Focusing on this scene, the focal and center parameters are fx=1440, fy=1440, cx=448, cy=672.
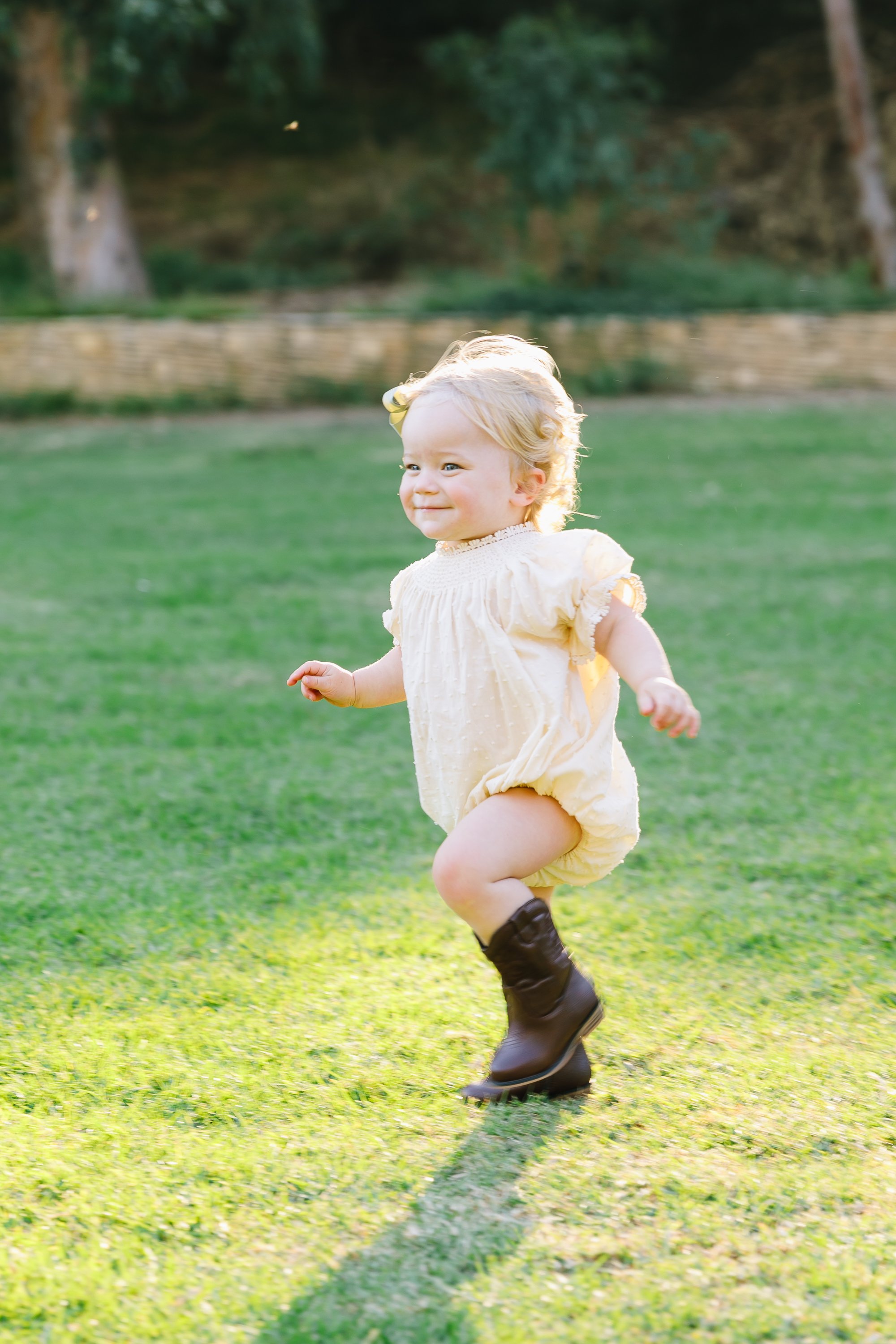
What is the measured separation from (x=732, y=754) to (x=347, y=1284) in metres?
2.58

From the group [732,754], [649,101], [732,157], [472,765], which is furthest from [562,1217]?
[732,157]

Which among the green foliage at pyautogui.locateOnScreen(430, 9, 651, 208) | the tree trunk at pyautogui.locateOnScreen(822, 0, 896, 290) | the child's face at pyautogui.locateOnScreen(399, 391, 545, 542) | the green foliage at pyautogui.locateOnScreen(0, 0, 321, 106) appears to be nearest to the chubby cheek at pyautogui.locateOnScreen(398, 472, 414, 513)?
the child's face at pyautogui.locateOnScreen(399, 391, 545, 542)

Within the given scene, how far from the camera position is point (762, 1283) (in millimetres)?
1699

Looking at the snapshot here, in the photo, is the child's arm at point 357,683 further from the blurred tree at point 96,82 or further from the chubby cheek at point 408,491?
the blurred tree at point 96,82

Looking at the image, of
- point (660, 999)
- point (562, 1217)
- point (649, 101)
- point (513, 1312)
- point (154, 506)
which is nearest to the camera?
point (513, 1312)

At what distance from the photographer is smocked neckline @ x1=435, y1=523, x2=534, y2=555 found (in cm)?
222

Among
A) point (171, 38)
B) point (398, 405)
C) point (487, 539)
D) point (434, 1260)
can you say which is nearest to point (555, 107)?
point (171, 38)

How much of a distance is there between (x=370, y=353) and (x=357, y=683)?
11.7 metres

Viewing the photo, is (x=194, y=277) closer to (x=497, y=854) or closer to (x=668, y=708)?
(x=497, y=854)

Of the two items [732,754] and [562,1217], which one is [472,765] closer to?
[562,1217]

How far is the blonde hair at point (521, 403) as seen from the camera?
216cm

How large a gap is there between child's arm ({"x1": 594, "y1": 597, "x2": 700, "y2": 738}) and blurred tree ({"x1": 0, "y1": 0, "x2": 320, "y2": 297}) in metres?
11.3

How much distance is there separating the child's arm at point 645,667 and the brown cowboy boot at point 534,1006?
360 mm

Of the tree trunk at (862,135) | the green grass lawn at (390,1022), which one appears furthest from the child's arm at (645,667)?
the tree trunk at (862,135)
